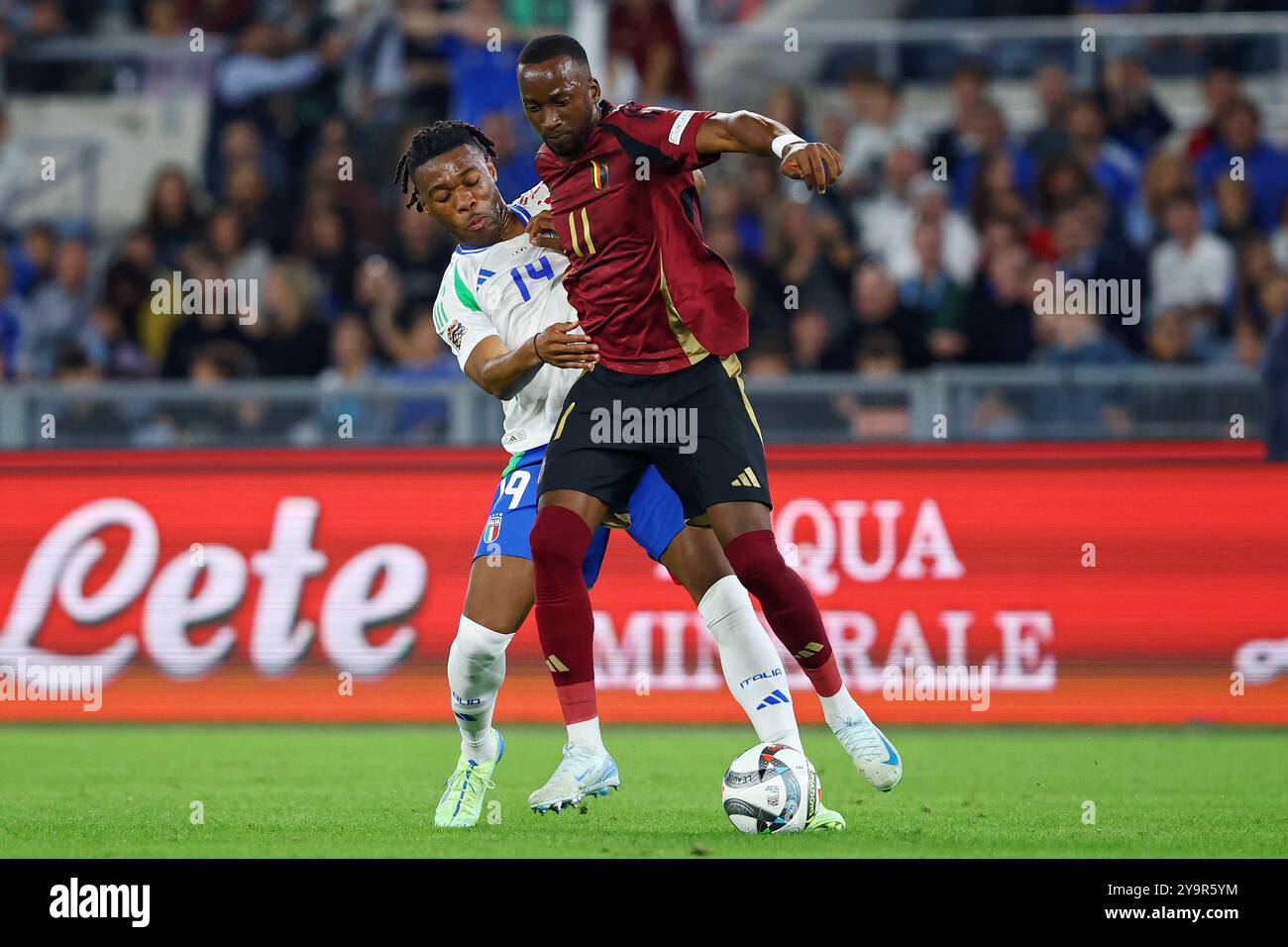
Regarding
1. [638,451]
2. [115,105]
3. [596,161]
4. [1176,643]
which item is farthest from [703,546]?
[115,105]

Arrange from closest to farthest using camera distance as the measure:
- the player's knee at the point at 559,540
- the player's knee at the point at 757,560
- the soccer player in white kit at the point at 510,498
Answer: the player's knee at the point at 757,560 < the player's knee at the point at 559,540 < the soccer player in white kit at the point at 510,498

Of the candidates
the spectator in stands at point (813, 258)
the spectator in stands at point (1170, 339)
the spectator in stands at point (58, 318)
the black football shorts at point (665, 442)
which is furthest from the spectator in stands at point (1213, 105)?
the black football shorts at point (665, 442)

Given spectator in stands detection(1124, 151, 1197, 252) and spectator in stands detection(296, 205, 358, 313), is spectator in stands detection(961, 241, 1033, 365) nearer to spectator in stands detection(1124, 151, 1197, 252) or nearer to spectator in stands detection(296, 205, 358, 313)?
spectator in stands detection(1124, 151, 1197, 252)

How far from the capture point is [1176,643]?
31.3 feet

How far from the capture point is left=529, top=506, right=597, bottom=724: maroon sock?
6102 millimetres

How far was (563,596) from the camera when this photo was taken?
6230 millimetres

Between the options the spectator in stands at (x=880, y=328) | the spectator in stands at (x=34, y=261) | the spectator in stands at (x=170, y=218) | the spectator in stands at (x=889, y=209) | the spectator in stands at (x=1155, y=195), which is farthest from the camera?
the spectator in stands at (x=34, y=261)

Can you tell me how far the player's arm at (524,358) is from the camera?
19.8 ft

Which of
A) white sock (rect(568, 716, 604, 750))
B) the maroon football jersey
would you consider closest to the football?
white sock (rect(568, 716, 604, 750))

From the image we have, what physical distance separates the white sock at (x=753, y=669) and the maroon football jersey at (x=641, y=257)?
837mm

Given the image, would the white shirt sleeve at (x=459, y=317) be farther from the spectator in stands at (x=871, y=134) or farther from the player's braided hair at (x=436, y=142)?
the spectator in stands at (x=871, y=134)

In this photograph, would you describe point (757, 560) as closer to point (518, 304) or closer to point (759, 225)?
point (518, 304)

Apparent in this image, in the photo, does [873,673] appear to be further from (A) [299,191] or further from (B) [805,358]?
(A) [299,191]

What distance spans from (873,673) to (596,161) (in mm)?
4220
